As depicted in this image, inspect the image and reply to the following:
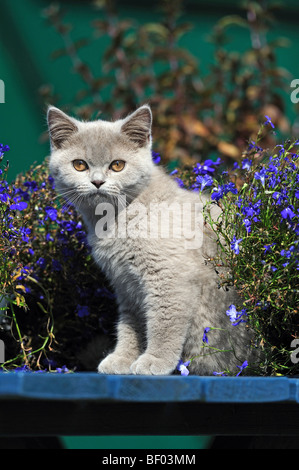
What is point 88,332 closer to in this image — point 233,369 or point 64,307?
point 64,307

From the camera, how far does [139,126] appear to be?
6.91 ft

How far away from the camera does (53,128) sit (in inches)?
84.5

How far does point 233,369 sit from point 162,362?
0.23m

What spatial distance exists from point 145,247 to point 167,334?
295 mm

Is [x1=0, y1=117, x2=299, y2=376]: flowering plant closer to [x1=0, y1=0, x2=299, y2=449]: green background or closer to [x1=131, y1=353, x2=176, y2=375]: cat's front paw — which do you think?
[x1=131, y1=353, x2=176, y2=375]: cat's front paw

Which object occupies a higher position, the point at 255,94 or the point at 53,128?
the point at 255,94

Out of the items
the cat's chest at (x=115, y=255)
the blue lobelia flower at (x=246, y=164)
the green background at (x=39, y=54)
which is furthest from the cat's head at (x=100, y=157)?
the green background at (x=39, y=54)

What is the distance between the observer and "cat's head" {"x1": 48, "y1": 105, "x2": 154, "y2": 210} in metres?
2.02

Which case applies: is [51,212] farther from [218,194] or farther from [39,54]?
[39,54]

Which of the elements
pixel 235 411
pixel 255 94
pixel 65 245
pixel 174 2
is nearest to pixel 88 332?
pixel 65 245

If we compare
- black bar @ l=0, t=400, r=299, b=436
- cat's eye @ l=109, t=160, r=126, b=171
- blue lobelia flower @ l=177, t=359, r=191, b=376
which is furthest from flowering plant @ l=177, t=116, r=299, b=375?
cat's eye @ l=109, t=160, r=126, b=171

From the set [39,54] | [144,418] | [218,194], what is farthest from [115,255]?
[39,54]
